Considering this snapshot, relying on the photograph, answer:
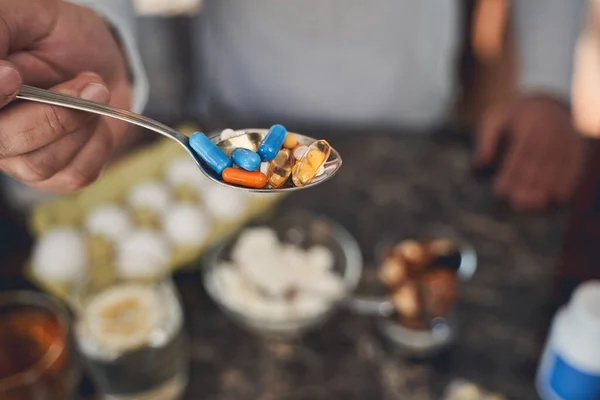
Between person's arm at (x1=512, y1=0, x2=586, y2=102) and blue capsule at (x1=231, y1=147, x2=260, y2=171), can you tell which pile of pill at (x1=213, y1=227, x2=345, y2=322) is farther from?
person's arm at (x1=512, y1=0, x2=586, y2=102)

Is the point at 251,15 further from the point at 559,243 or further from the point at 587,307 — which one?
the point at 587,307

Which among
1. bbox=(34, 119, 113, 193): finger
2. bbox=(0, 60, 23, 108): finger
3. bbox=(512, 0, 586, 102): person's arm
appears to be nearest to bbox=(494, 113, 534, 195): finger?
bbox=(512, 0, 586, 102): person's arm

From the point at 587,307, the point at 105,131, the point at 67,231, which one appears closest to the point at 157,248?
the point at 67,231

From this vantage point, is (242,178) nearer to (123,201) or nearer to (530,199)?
(123,201)

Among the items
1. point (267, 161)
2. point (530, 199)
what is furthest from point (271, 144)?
point (530, 199)

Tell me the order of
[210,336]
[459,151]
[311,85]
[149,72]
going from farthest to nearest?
[149,72]
[311,85]
[459,151]
[210,336]
